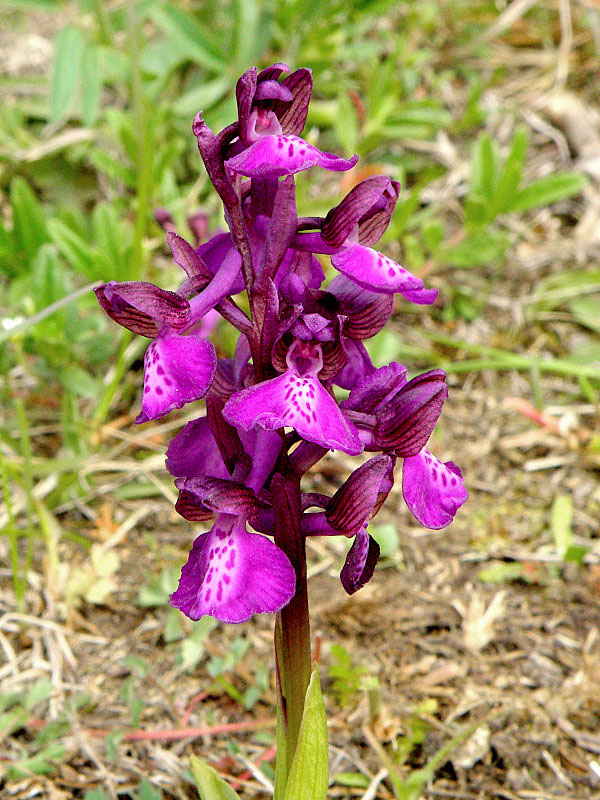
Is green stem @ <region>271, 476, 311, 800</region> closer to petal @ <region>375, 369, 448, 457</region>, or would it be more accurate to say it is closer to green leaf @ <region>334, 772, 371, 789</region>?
petal @ <region>375, 369, 448, 457</region>

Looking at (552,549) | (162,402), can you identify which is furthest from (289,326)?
(552,549)

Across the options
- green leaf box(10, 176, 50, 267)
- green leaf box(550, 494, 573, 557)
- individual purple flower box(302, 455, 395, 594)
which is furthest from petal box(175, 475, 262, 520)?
green leaf box(10, 176, 50, 267)

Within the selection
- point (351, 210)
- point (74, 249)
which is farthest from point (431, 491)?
point (74, 249)

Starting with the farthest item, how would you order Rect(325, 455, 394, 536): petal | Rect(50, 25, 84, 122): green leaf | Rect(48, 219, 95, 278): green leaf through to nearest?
1. Rect(50, 25, 84, 122): green leaf
2. Rect(48, 219, 95, 278): green leaf
3. Rect(325, 455, 394, 536): petal

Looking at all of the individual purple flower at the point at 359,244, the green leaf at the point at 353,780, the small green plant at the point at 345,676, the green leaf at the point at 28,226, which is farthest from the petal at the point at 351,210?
the green leaf at the point at 28,226

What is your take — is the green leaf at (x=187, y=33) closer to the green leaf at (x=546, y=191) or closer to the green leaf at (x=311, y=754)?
the green leaf at (x=546, y=191)

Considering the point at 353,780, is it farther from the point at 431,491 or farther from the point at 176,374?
the point at 176,374

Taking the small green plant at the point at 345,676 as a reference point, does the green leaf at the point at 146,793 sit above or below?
above
